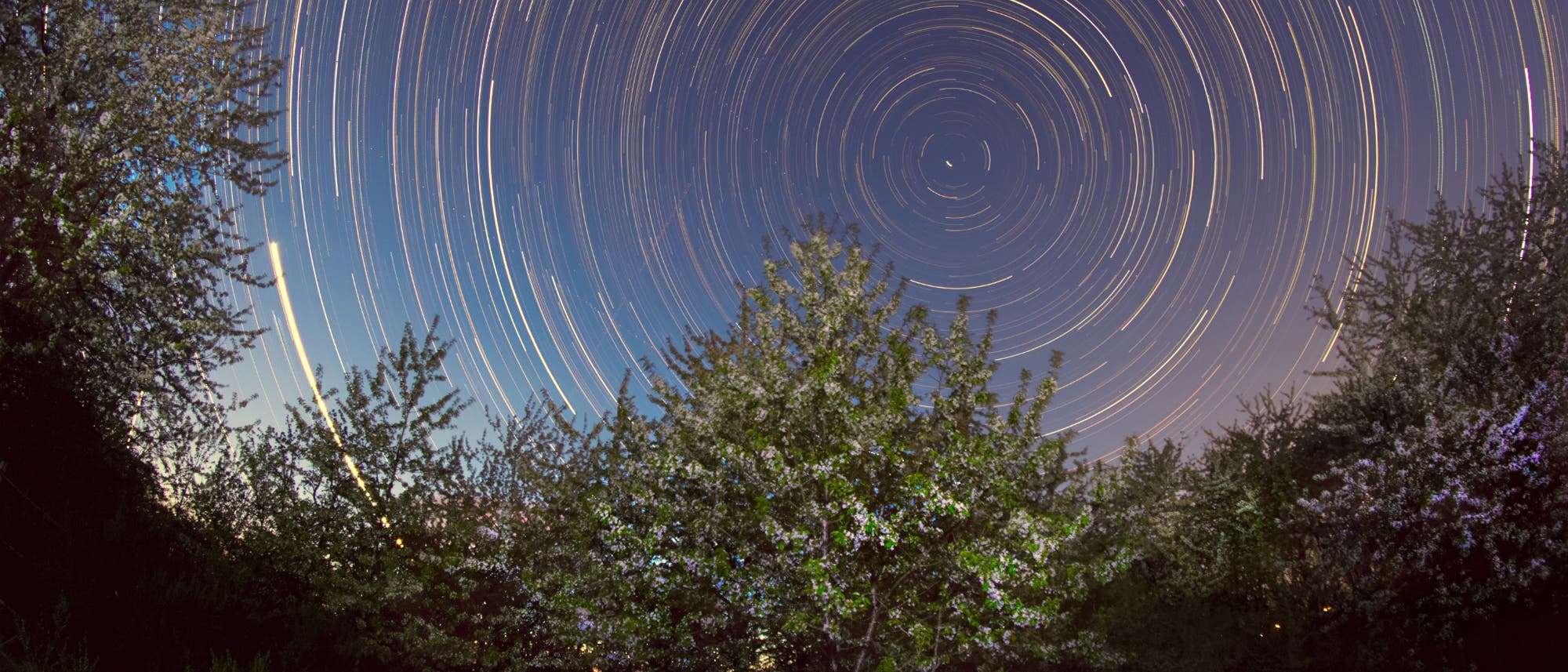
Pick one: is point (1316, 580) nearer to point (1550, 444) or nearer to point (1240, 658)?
point (1240, 658)

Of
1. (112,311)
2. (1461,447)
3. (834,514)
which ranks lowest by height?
(834,514)

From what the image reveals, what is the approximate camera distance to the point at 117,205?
12367mm

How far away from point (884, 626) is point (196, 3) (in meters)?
18.3

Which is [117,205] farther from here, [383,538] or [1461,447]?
[1461,447]

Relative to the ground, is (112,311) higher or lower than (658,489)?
higher

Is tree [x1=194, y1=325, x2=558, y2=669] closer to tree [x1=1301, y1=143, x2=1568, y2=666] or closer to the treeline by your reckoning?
the treeline

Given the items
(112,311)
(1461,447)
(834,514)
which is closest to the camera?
(834,514)

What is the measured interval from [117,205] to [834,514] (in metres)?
13.1

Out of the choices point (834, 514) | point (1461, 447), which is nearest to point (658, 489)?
point (834, 514)

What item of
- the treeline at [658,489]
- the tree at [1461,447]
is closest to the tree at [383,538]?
the treeline at [658,489]

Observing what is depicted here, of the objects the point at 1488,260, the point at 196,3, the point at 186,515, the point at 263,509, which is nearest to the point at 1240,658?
the point at 1488,260

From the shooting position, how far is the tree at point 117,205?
11852 millimetres

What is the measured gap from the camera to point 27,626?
931 centimetres

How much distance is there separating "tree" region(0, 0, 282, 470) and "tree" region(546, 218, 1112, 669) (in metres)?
9.64
